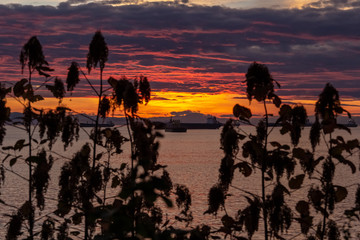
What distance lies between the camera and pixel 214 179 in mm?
88562

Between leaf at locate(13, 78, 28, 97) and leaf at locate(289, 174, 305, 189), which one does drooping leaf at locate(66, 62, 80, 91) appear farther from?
leaf at locate(289, 174, 305, 189)

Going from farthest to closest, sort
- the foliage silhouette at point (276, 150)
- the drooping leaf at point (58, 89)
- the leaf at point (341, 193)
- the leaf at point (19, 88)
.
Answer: the drooping leaf at point (58, 89), the leaf at point (19, 88), the leaf at point (341, 193), the foliage silhouette at point (276, 150)

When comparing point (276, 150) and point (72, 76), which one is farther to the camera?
point (72, 76)

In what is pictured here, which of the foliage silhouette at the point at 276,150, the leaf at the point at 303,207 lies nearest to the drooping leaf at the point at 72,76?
the foliage silhouette at the point at 276,150

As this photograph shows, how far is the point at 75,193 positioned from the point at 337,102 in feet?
15.3

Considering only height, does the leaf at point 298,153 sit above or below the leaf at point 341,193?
above

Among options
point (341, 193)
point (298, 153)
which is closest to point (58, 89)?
point (298, 153)

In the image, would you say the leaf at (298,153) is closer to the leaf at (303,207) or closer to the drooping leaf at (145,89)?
the leaf at (303,207)

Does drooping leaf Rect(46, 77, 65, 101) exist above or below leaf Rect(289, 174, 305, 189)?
above

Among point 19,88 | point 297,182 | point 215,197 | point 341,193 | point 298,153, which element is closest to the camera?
point 297,182

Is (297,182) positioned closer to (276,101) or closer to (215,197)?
(276,101)

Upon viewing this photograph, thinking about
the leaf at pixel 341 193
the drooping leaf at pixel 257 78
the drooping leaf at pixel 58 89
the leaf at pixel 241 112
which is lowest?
the leaf at pixel 341 193

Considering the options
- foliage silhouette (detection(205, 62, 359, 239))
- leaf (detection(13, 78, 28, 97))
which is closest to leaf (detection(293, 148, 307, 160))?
foliage silhouette (detection(205, 62, 359, 239))

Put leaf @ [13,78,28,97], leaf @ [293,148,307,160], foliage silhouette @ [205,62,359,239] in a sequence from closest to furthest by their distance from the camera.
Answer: foliage silhouette @ [205,62,359,239], leaf @ [293,148,307,160], leaf @ [13,78,28,97]
